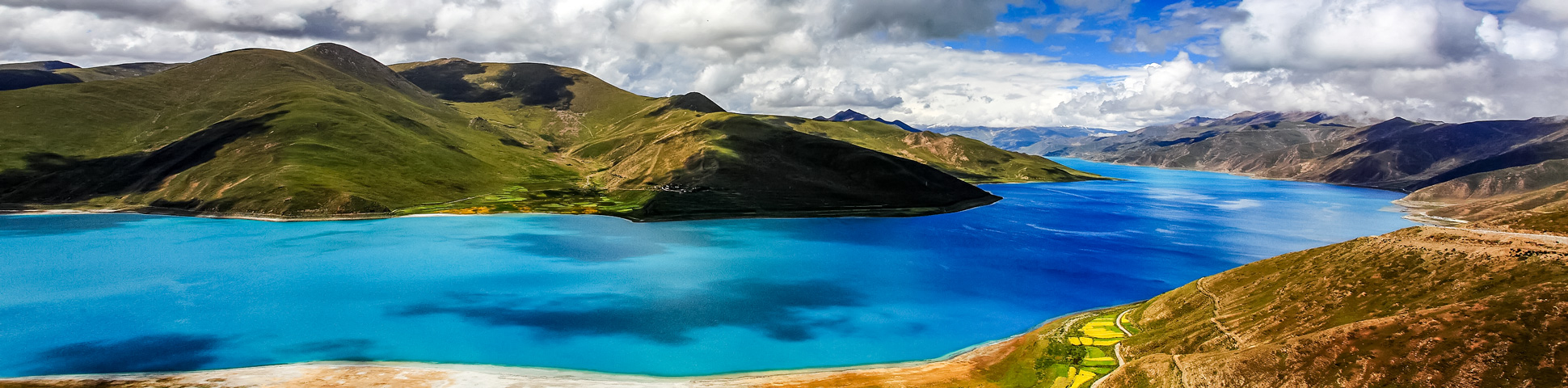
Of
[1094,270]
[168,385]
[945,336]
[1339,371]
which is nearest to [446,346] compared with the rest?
[168,385]

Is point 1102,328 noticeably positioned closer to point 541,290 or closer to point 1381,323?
point 1381,323

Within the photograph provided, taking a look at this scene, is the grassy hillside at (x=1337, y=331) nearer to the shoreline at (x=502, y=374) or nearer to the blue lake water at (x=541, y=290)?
the shoreline at (x=502, y=374)

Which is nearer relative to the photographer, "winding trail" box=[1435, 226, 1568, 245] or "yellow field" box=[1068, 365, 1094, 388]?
"winding trail" box=[1435, 226, 1568, 245]

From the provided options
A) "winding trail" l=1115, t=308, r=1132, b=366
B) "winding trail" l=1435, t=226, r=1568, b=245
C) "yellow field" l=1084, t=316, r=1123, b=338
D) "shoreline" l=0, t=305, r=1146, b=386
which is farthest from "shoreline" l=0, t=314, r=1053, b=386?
"winding trail" l=1435, t=226, r=1568, b=245

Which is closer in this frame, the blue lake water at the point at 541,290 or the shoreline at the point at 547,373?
the shoreline at the point at 547,373

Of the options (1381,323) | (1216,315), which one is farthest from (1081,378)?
(1381,323)

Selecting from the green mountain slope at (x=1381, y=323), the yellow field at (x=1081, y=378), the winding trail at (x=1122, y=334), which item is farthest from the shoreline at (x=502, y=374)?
the green mountain slope at (x=1381, y=323)

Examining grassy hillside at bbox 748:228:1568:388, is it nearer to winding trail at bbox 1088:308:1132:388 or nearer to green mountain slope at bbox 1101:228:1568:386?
green mountain slope at bbox 1101:228:1568:386

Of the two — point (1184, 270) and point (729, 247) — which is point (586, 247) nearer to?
point (729, 247)
